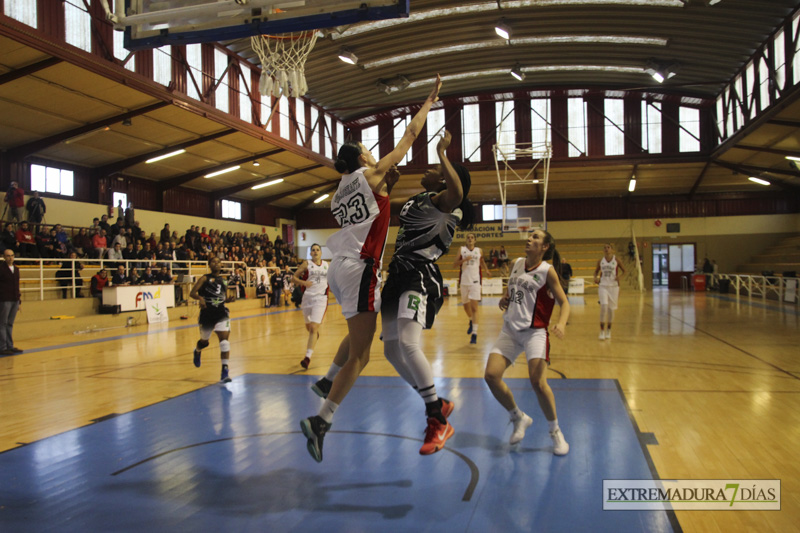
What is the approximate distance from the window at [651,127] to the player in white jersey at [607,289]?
19650 mm

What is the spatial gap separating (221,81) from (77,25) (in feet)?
21.0

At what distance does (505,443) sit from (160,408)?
377cm

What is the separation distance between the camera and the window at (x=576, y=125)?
28.3 m

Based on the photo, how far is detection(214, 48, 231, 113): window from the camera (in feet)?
65.2

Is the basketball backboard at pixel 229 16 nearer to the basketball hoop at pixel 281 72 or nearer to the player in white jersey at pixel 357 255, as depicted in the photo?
the player in white jersey at pixel 357 255

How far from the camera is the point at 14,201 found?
15953 mm

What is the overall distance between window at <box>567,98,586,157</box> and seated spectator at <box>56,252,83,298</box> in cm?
2318

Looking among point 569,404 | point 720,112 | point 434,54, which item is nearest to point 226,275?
point 434,54

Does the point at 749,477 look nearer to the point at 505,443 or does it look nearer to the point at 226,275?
the point at 505,443

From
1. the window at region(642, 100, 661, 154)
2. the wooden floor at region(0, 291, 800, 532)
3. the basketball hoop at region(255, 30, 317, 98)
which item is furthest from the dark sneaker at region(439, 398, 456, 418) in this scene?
the window at region(642, 100, 661, 154)

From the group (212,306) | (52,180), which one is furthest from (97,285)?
(212,306)

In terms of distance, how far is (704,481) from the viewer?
11.9 feet

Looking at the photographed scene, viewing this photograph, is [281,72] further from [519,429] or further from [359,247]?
[519,429]

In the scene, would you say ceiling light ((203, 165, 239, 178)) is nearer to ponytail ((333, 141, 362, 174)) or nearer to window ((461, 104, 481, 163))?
window ((461, 104, 481, 163))
